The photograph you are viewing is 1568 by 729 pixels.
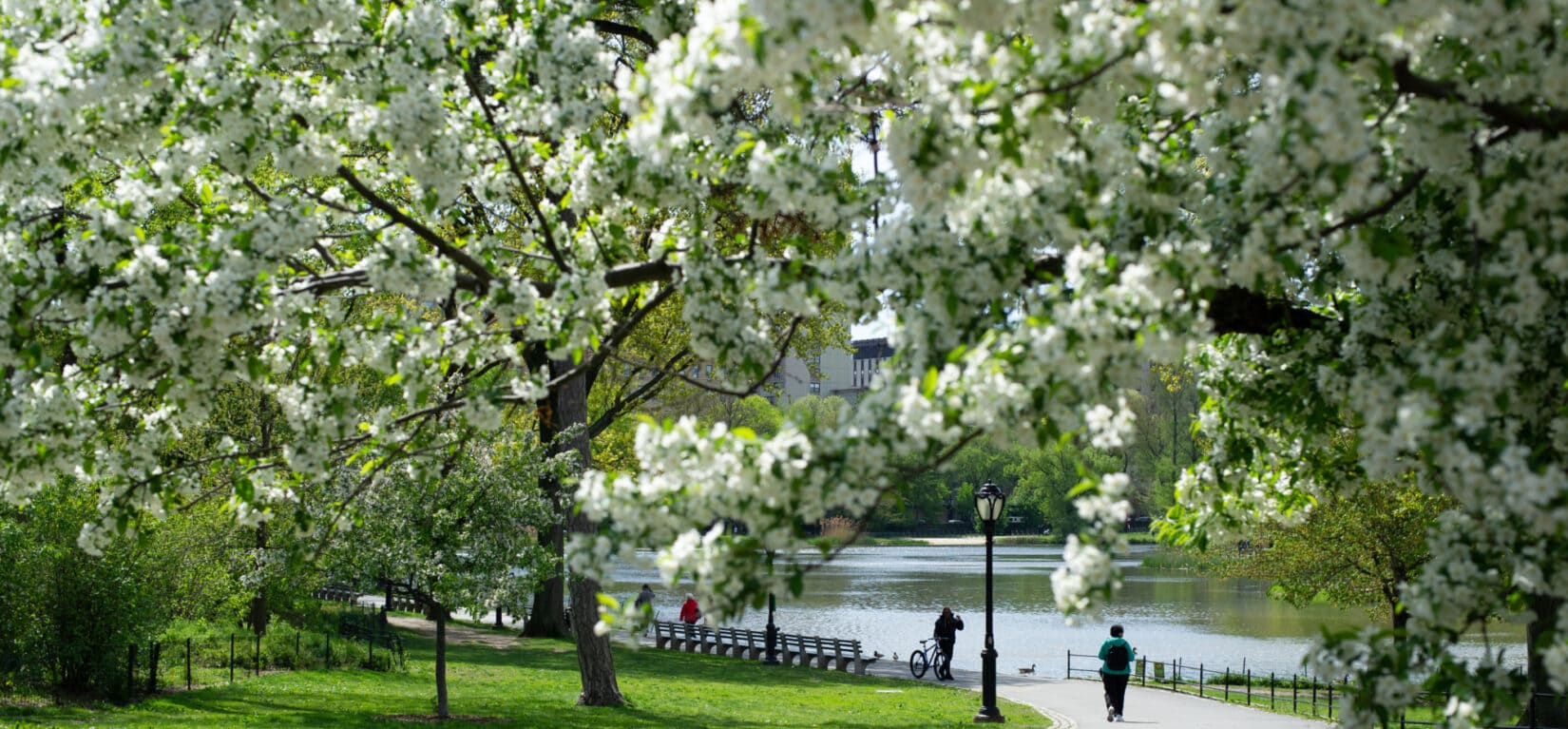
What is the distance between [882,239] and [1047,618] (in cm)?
3571

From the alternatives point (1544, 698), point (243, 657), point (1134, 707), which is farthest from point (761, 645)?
point (1544, 698)

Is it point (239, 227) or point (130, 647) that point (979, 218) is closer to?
point (239, 227)

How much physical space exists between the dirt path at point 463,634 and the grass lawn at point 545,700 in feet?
11.4

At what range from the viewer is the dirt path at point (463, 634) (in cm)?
2938

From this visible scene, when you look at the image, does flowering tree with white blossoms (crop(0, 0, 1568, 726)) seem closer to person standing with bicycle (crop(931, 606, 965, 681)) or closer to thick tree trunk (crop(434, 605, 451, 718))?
thick tree trunk (crop(434, 605, 451, 718))

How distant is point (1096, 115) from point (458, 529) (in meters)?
12.1

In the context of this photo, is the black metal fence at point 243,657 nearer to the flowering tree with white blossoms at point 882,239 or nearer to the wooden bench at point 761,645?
the wooden bench at point 761,645

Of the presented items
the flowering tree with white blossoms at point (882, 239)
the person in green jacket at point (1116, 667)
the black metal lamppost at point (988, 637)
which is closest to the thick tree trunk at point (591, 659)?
the black metal lamppost at point (988, 637)

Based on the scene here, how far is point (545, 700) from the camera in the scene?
18.2m

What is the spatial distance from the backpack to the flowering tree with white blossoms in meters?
9.90

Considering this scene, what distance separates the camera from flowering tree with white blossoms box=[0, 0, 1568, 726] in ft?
14.8

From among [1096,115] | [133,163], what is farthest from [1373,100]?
[133,163]

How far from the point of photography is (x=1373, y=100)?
16.9 feet

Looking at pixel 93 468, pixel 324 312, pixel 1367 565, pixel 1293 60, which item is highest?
pixel 1293 60
